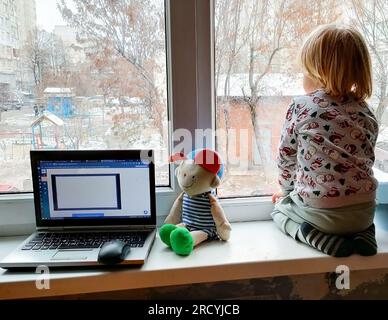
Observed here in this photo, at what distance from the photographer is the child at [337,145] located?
36.9 inches

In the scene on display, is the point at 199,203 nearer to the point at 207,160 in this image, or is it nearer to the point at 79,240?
the point at 207,160

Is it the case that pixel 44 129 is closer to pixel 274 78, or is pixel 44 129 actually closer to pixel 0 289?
pixel 0 289

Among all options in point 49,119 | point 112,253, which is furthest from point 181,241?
point 49,119

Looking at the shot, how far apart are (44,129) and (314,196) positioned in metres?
0.79

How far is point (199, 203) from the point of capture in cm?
104

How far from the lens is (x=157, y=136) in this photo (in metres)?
1.12

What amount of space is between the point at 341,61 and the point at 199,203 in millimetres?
534

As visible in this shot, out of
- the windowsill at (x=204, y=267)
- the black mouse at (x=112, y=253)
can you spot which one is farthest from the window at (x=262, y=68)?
the black mouse at (x=112, y=253)

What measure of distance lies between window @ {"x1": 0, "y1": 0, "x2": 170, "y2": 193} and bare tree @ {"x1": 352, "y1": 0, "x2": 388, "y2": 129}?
23.9 inches

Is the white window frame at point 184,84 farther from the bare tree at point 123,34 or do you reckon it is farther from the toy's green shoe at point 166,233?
the toy's green shoe at point 166,233

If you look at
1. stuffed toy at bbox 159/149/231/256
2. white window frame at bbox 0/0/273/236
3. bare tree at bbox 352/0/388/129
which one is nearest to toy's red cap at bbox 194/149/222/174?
stuffed toy at bbox 159/149/231/256

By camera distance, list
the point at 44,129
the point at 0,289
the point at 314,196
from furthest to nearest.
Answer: the point at 44,129 < the point at 314,196 < the point at 0,289

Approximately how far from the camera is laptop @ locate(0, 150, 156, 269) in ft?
3.22

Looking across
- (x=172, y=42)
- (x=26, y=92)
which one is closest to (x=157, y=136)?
(x=172, y=42)
